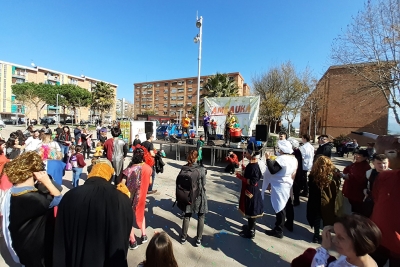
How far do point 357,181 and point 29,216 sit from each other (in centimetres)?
466

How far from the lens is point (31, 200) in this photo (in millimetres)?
1592

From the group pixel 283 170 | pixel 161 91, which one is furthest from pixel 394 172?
pixel 161 91

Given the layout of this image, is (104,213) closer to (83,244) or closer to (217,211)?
(83,244)

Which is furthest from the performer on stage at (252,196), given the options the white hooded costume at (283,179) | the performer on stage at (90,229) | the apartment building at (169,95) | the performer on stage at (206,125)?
the apartment building at (169,95)

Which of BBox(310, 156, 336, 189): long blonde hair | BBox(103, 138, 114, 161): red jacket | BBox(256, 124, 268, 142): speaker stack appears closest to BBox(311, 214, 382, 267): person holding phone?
BBox(310, 156, 336, 189): long blonde hair

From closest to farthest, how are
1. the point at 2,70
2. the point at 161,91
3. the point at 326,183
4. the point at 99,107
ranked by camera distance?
1. the point at 326,183
2. the point at 99,107
3. the point at 2,70
4. the point at 161,91

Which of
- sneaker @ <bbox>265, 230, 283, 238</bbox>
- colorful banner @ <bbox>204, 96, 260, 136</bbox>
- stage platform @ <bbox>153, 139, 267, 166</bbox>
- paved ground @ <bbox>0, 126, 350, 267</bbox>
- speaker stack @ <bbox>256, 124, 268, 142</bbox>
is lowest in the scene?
paved ground @ <bbox>0, 126, 350, 267</bbox>

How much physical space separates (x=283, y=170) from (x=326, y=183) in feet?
2.16

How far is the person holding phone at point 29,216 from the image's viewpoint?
1563mm

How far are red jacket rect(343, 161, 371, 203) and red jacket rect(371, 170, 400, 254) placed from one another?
6.34 feet

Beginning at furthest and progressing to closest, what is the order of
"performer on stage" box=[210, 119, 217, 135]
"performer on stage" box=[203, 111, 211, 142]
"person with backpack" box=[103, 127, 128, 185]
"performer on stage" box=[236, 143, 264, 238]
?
"performer on stage" box=[210, 119, 217, 135] < "performer on stage" box=[203, 111, 211, 142] < "person with backpack" box=[103, 127, 128, 185] < "performer on stage" box=[236, 143, 264, 238]

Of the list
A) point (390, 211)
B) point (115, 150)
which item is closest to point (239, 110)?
point (115, 150)

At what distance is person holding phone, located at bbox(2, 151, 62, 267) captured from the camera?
1.56m

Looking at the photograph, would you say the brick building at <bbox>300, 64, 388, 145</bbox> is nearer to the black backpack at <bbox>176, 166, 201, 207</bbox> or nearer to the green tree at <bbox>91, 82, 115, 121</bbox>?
the black backpack at <bbox>176, 166, 201, 207</bbox>
